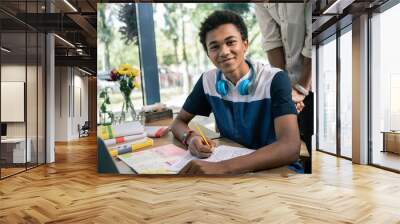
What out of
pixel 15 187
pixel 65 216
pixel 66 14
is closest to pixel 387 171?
pixel 65 216

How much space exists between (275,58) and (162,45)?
1531 millimetres

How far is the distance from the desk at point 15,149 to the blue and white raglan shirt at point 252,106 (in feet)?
9.39

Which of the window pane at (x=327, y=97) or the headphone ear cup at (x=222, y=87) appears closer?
the headphone ear cup at (x=222, y=87)

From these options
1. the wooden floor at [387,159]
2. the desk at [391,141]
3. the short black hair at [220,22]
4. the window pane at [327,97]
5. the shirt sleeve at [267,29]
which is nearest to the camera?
the short black hair at [220,22]

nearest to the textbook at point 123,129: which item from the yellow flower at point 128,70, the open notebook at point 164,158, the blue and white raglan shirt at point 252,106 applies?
the open notebook at point 164,158

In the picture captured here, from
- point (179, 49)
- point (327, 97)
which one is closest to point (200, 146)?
point (179, 49)

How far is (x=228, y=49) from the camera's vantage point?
5.15 meters

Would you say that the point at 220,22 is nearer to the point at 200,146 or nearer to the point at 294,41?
the point at 294,41

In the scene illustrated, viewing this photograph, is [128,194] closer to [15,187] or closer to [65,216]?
[65,216]

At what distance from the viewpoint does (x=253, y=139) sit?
17.1 feet

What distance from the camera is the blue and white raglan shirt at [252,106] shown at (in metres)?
5.08

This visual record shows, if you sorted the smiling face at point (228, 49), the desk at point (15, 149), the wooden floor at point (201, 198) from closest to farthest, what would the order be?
the wooden floor at point (201, 198) < the smiling face at point (228, 49) < the desk at point (15, 149)

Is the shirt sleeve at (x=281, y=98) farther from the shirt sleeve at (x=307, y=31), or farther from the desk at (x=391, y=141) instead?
the desk at (x=391, y=141)

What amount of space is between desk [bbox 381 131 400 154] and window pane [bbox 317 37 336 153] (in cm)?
222
